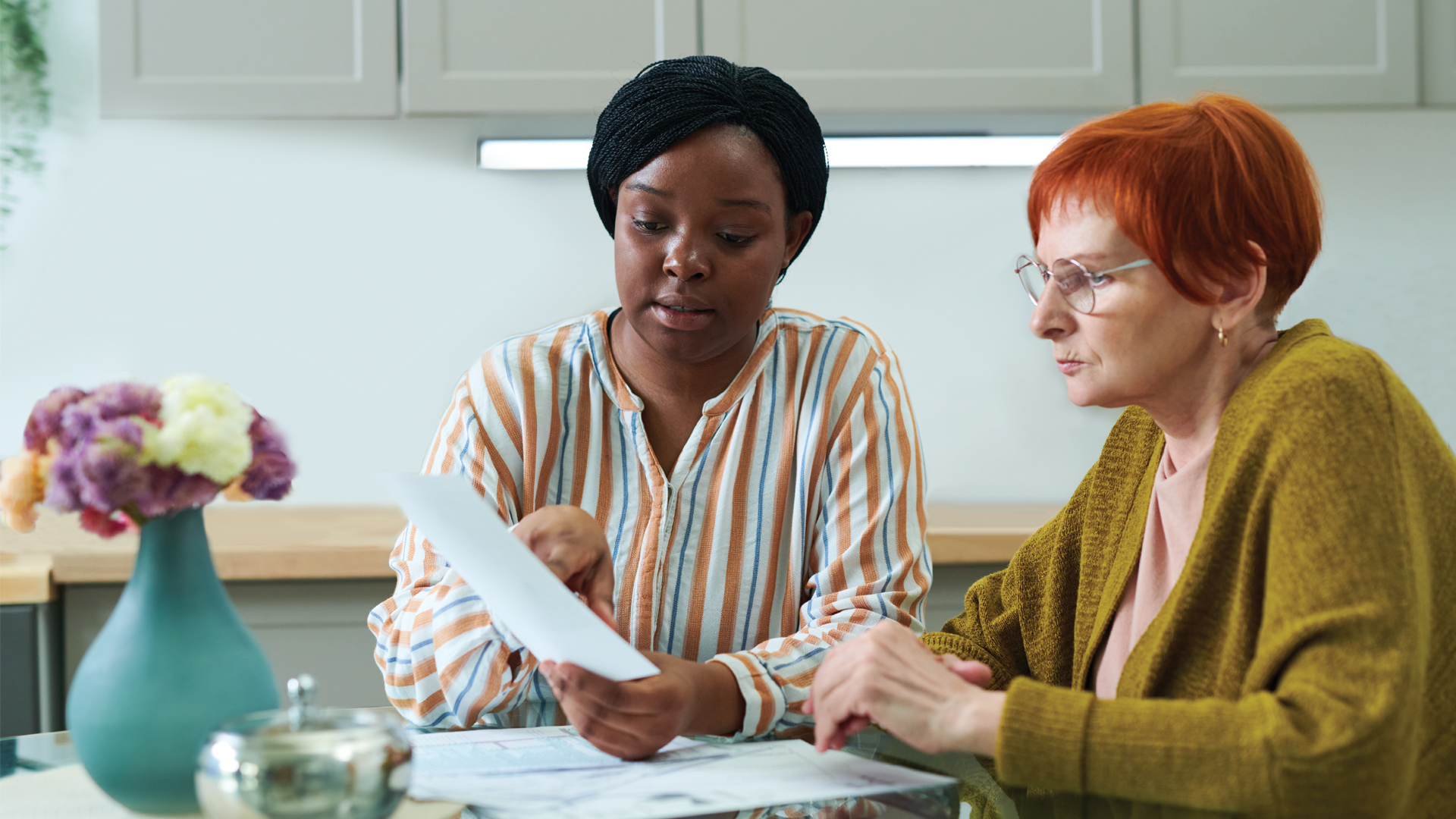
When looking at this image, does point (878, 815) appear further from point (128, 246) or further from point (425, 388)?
point (128, 246)

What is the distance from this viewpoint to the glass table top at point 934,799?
2.48 feet

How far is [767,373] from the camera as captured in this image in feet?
4.33

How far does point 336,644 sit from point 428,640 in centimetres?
93

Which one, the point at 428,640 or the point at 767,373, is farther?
the point at 767,373

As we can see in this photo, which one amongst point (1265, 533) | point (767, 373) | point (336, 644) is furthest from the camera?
point (336, 644)

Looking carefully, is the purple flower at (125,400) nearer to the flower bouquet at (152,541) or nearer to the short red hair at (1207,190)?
the flower bouquet at (152,541)

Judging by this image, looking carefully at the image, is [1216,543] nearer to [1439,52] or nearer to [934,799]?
[934,799]

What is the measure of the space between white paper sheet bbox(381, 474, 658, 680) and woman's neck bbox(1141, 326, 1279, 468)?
0.52 meters

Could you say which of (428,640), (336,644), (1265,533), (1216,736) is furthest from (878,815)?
(336,644)

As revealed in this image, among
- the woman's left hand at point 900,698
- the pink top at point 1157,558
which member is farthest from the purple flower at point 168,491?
the pink top at point 1157,558

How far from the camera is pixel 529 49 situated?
2.10 metres

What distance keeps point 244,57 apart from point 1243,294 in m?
1.80

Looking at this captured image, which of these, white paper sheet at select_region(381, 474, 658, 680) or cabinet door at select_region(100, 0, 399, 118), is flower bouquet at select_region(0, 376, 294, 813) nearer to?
white paper sheet at select_region(381, 474, 658, 680)

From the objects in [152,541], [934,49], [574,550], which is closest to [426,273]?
[934,49]
